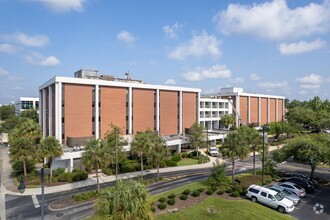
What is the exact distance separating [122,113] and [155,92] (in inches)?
479

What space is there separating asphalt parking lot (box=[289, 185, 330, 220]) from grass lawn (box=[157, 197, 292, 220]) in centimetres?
230

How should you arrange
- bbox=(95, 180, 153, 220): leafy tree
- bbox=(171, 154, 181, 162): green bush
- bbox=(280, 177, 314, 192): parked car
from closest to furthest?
1. bbox=(95, 180, 153, 220): leafy tree
2. bbox=(280, 177, 314, 192): parked car
3. bbox=(171, 154, 181, 162): green bush

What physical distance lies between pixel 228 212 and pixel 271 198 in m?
6.26

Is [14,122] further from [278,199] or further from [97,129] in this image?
[278,199]

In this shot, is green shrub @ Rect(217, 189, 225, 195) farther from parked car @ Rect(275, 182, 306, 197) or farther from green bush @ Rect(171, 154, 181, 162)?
green bush @ Rect(171, 154, 181, 162)

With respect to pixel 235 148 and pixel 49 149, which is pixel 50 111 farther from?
pixel 235 148

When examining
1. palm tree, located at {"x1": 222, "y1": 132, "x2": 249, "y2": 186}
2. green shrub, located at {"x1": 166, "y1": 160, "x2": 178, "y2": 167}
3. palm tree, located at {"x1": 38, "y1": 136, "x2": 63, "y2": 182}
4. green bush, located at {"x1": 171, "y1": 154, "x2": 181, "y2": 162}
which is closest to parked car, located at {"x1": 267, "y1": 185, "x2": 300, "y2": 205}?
palm tree, located at {"x1": 222, "y1": 132, "x2": 249, "y2": 186}

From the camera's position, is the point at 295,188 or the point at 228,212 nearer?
the point at 228,212

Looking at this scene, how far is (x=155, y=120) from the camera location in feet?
212

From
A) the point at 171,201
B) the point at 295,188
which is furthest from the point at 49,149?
the point at 295,188

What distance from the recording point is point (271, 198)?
1105 inches

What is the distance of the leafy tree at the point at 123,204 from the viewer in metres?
15.3

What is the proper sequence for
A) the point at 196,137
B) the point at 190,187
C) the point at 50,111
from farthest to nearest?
the point at 196,137 → the point at 50,111 → the point at 190,187

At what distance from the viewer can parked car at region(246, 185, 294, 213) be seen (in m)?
27.0
